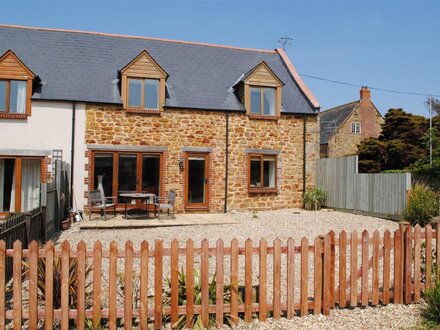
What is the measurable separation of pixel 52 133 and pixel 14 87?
2.11 m

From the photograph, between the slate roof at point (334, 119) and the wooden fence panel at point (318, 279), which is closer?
the wooden fence panel at point (318, 279)

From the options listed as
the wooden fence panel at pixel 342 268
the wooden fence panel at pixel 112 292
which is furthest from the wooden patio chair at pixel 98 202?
the wooden fence panel at pixel 342 268

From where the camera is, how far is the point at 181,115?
16.5 m

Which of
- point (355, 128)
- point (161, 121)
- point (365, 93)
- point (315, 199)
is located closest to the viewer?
point (161, 121)

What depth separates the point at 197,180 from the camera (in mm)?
16688

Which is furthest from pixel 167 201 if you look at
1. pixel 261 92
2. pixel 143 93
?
pixel 261 92

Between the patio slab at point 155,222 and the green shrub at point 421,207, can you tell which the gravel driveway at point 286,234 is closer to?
the patio slab at point 155,222

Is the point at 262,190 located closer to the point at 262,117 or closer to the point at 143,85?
the point at 262,117

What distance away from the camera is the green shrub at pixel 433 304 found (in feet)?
17.3

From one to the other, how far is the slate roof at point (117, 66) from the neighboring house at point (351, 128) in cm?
1758

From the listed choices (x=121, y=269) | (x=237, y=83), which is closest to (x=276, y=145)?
(x=237, y=83)

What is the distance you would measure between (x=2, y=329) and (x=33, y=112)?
38.4ft

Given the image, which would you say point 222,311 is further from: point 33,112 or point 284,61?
point 284,61

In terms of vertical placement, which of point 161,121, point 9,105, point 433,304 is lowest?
point 433,304
